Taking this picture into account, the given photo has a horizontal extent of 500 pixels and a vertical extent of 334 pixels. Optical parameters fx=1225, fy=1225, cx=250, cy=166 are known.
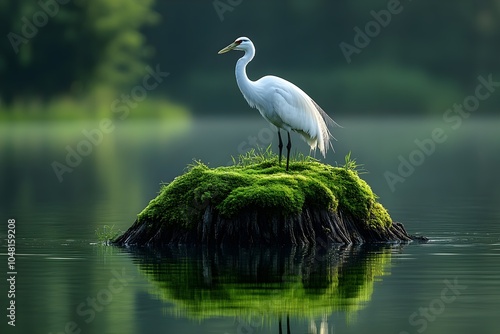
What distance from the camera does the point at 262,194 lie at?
15352mm

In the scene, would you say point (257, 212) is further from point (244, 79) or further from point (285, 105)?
point (244, 79)

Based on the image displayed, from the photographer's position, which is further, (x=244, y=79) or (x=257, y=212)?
(x=244, y=79)

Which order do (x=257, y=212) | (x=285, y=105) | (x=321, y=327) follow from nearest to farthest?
(x=321, y=327) → (x=257, y=212) → (x=285, y=105)

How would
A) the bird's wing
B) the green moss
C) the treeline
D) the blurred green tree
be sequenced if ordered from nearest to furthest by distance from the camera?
the green moss
the bird's wing
the blurred green tree
the treeline

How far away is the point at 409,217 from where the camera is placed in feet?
67.8

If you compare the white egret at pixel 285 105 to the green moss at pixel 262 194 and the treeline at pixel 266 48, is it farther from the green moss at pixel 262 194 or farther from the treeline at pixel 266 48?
the treeline at pixel 266 48

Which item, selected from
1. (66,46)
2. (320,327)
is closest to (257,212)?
(320,327)

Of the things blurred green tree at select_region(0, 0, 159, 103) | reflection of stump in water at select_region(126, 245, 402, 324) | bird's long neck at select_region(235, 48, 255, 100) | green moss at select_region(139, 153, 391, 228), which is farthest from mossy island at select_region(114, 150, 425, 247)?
blurred green tree at select_region(0, 0, 159, 103)

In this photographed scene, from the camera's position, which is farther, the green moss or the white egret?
the white egret

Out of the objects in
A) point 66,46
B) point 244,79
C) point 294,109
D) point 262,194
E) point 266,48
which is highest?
point 266,48

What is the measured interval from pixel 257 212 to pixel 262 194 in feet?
0.94

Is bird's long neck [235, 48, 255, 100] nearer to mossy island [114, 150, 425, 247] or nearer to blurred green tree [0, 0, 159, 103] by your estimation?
mossy island [114, 150, 425, 247]

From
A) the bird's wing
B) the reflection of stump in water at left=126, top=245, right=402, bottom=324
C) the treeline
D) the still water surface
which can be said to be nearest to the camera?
the still water surface

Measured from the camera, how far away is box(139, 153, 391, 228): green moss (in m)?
15.4
